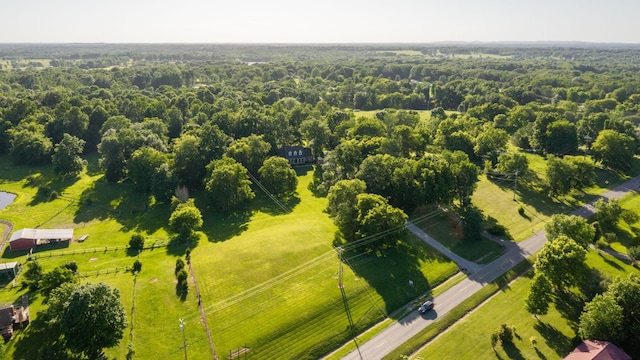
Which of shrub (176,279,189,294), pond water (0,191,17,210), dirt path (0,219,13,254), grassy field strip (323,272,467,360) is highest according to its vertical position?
shrub (176,279,189,294)

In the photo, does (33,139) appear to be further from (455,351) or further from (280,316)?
(455,351)

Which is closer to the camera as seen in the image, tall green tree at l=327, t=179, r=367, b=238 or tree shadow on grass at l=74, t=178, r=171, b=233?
tall green tree at l=327, t=179, r=367, b=238

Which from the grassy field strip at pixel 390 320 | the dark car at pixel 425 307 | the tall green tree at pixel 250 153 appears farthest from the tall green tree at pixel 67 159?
the dark car at pixel 425 307

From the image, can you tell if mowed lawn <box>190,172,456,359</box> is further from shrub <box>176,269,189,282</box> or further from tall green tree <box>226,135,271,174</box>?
tall green tree <box>226,135,271,174</box>

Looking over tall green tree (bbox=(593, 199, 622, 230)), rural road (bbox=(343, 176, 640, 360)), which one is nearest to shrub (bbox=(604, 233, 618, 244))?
tall green tree (bbox=(593, 199, 622, 230))

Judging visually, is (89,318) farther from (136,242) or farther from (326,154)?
(326,154)

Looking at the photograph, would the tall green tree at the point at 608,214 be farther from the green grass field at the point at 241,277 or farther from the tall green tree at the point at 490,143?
the green grass field at the point at 241,277

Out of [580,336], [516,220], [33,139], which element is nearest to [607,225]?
[516,220]
